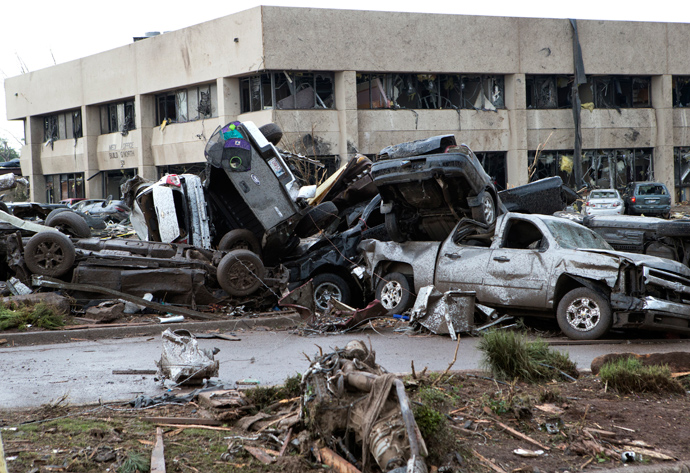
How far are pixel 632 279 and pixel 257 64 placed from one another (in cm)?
2527

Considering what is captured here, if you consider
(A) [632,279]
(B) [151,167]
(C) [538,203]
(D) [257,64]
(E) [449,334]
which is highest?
(D) [257,64]

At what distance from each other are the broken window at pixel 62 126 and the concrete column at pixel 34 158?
48cm

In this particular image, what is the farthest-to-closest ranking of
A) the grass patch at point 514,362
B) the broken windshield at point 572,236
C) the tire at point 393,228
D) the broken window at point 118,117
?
the broken window at point 118,117
the tire at point 393,228
the broken windshield at point 572,236
the grass patch at point 514,362

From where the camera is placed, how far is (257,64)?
3172 cm

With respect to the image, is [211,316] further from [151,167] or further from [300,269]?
[151,167]

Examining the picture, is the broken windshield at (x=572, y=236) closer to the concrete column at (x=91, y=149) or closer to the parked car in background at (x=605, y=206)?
the parked car in background at (x=605, y=206)

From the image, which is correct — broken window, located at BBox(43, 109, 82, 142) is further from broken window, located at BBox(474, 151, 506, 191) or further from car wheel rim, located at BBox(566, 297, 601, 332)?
car wheel rim, located at BBox(566, 297, 601, 332)

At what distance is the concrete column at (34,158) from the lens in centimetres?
4816

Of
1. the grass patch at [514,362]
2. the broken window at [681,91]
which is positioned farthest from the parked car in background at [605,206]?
the grass patch at [514,362]

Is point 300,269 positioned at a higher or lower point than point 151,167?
lower

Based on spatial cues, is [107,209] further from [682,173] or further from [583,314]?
[682,173]

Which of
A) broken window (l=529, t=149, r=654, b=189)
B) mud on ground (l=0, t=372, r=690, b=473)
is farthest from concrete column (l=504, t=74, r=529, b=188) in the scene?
mud on ground (l=0, t=372, r=690, b=473)

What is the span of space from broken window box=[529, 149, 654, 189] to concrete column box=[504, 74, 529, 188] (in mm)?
792

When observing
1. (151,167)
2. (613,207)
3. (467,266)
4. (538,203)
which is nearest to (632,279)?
(467,266)
